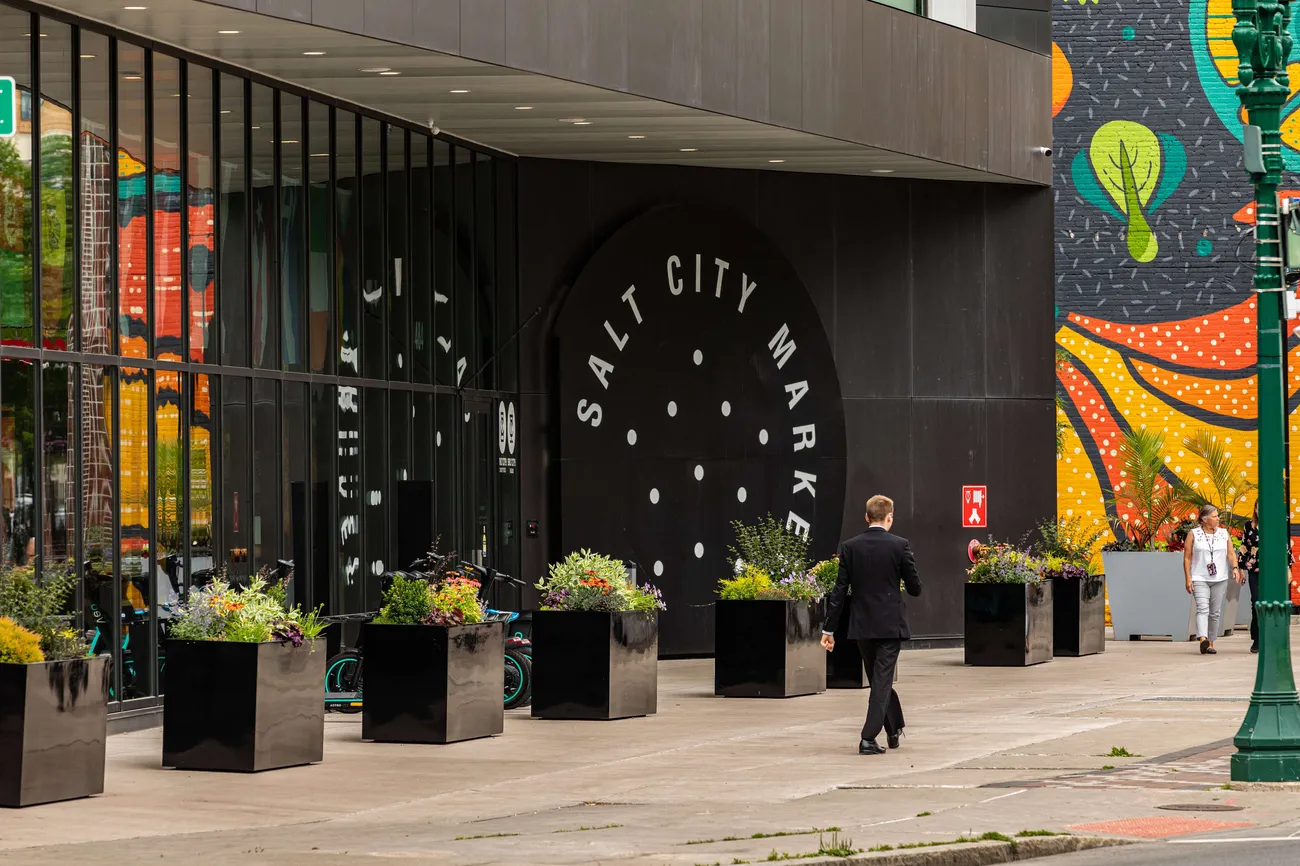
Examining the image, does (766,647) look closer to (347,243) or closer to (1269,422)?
(347,243)

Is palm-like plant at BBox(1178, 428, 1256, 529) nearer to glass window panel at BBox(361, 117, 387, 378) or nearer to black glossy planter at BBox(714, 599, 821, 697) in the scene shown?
black glossy planter at BBox(714, 599, 821, 697)

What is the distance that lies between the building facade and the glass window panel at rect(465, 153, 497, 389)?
46 millimetres

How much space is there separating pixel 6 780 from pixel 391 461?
10098 millimetres

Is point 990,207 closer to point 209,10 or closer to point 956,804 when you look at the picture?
point 209,10

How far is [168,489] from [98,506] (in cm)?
102

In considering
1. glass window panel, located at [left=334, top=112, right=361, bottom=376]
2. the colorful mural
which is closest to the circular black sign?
glass window panel, located at [left=334, top=112, right=361, bottom=376]

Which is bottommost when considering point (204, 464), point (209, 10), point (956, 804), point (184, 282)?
point (956, 804)

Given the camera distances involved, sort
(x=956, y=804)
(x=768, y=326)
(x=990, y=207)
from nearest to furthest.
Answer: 1. (x=956, y=804)
2. (x=768, y=326)
3. (x=990, y=207)

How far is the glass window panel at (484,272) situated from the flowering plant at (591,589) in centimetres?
611

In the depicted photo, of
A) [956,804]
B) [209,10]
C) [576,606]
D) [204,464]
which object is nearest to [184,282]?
[204,464]

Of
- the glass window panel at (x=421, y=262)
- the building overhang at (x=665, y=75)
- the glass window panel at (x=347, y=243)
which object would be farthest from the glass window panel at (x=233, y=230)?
the glass window panel at (x=421, y=262)

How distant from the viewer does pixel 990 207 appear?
27844mm

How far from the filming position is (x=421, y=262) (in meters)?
22.8

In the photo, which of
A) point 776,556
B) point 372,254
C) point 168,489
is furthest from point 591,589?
point 372,254
